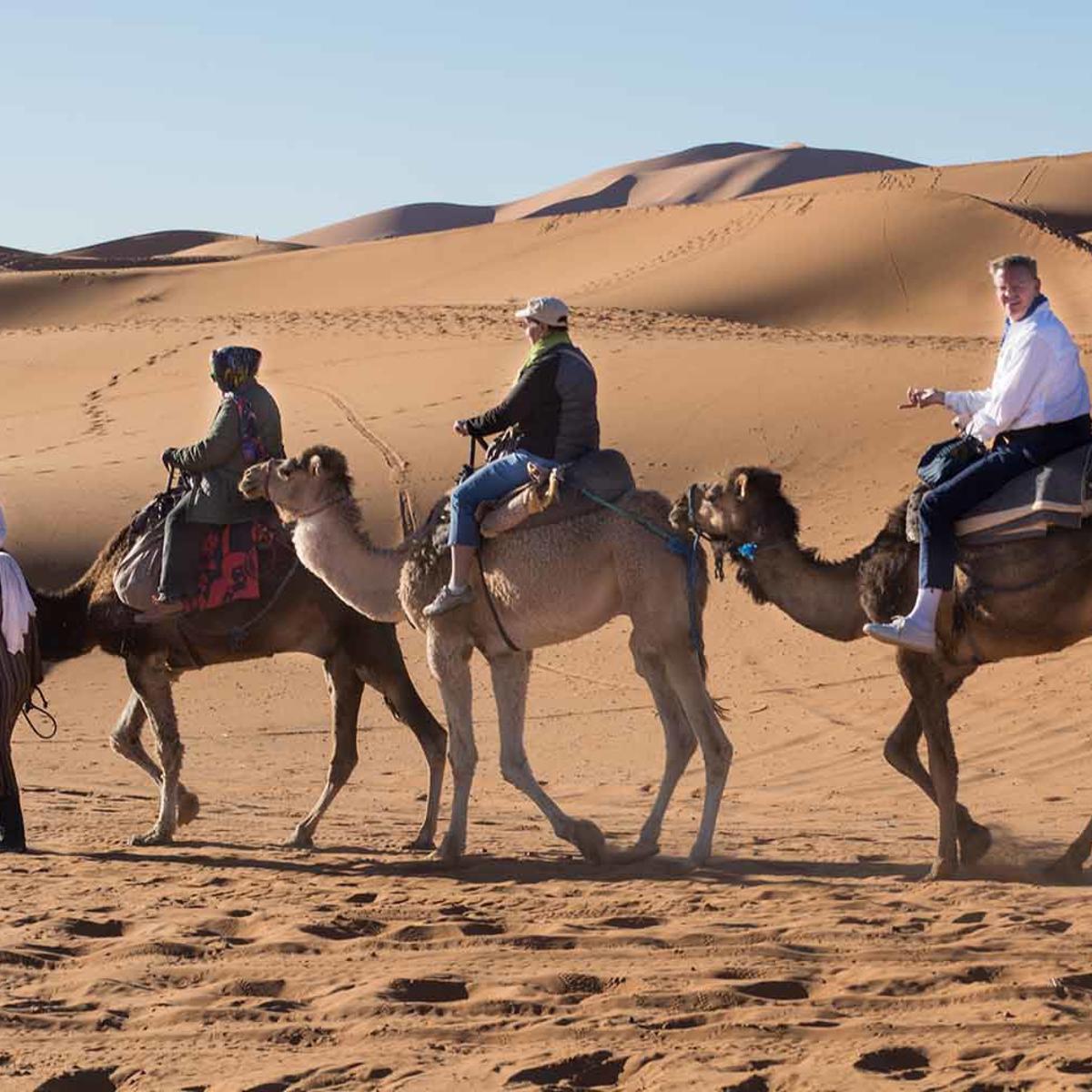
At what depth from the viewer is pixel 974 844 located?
9.11 metres

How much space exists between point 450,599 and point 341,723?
1.45 metres

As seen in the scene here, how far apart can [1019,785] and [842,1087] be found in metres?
6.94

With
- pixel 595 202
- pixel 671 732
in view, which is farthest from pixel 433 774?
pixel 595 202

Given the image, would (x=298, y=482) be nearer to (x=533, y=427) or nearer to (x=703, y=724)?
(x=533, y=427)

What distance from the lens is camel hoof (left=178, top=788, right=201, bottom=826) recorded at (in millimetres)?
10420

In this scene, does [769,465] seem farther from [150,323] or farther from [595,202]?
[595,202]

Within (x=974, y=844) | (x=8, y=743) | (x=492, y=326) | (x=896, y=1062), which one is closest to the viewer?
(x=896, y=1062)

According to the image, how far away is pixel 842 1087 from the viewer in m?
5.54

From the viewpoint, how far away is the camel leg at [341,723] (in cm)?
1033

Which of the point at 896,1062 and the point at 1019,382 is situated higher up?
the point at 1019,382

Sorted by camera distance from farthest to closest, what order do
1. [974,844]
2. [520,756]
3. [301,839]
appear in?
[301,839]
[520,756]
[974,844]

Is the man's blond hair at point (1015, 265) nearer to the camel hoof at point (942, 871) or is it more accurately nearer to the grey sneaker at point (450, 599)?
the camel hoof at point (942, 871)

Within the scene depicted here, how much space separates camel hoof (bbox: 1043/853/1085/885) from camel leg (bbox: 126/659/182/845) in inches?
177

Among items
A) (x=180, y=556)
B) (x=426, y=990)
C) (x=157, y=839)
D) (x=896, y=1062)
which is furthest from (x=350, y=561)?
(x=896, y=1062)
